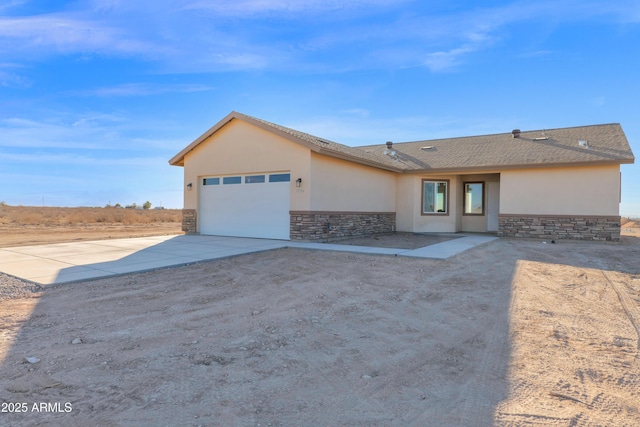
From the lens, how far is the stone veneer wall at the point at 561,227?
13.6m

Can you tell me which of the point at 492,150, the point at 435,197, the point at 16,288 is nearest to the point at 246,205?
the point at 16,288

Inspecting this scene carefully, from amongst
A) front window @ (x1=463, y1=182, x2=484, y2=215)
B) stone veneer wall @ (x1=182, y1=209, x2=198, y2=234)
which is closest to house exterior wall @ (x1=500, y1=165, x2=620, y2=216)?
front window @ (x1=463, y1=182, x2=484, y2=215)

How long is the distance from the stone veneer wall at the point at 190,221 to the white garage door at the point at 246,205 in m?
0.28

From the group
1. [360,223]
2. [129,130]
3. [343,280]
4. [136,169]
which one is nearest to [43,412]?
[343,280]

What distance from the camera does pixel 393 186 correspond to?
17.3m

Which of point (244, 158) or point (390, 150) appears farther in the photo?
point (390, 150)

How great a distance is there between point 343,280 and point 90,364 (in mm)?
4433

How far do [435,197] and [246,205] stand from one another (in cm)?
895

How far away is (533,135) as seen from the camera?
1838cm

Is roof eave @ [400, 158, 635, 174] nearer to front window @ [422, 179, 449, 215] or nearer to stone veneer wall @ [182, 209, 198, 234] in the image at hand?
front window @ [422, 179, 449, 215]

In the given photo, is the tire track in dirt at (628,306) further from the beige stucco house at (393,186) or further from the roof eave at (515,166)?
the beige stucco house at (393,186)

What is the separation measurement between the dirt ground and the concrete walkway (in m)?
0.91

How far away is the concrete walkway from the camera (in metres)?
7.12

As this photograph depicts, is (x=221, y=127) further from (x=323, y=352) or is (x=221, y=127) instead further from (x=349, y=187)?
(x=323, y=352)
